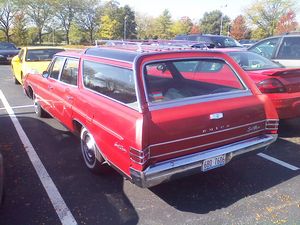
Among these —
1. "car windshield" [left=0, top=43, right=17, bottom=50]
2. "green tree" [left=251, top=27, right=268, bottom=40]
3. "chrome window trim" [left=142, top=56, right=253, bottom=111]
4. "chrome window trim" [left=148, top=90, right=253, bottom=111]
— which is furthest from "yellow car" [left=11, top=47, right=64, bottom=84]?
"green tree" [left=251, top=27, right=268, bottom=40]

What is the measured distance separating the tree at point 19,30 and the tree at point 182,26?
31448mm

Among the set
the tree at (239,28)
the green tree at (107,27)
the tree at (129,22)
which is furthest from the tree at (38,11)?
the tree at (239,28)

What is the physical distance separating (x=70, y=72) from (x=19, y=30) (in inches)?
1807

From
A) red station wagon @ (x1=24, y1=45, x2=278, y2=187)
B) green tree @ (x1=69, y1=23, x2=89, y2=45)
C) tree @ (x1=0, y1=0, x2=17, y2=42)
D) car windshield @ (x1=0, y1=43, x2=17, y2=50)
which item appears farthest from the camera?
green tree @ (x1=69, y1=23, x2=89, y2=45)

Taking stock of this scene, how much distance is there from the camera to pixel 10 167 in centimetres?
444

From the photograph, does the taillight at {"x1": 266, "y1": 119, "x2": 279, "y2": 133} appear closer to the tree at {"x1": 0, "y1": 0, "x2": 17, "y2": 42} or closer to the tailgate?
the tailgate

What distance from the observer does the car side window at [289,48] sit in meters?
7.09

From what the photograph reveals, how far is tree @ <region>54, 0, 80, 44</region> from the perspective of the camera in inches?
2107

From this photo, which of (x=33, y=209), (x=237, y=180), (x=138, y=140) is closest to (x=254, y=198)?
(x=237, y=180)

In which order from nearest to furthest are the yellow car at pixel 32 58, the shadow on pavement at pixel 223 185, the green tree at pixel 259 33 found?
the shadow on pavement at pixel 223 185 < the yellow car at pixel 32 58 < the green tree at pixel 259 33

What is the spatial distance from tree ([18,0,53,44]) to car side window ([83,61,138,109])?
166ft

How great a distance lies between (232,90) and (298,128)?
3.13 m

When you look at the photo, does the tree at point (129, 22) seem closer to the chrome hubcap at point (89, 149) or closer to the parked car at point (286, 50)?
the parked car at point (286, 50)

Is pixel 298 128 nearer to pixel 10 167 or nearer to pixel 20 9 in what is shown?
pixel 10 167
